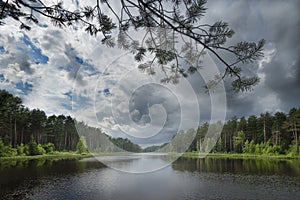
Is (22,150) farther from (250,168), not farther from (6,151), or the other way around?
(250,168)

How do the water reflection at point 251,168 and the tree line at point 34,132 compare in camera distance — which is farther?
the tree line at point 34,132

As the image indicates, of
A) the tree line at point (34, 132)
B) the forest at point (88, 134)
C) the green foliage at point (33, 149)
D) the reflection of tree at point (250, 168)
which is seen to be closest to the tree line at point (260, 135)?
the forest at point (88, 134)

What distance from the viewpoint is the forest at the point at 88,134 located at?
4003cm

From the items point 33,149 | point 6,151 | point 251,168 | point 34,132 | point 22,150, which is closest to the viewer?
point 251,168

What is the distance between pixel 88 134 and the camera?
155 ft

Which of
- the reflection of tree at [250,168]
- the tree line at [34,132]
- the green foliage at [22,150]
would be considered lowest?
the reflection of tree at [250,168]

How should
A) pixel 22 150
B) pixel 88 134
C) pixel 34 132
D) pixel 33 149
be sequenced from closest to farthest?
pixel 22 150, pixel 33 149, pixel 88 134, pixel 34 132

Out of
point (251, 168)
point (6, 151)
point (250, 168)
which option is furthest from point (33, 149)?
point (251, 168)

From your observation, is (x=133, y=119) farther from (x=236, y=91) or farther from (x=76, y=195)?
(x=76, y=195)

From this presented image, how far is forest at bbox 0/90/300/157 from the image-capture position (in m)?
40.0

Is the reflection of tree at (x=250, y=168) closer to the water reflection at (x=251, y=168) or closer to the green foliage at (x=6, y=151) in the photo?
the water reflection at (x=251, y=168)

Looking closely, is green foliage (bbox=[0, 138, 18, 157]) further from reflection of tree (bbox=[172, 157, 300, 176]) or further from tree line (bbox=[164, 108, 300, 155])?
tree line (bbox=[164, 108, 300, 155])

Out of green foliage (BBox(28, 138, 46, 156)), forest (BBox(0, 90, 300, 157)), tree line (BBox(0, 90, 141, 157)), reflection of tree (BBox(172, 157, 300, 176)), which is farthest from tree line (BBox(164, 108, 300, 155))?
green foliage (BBox(28, 138, 46, 156))

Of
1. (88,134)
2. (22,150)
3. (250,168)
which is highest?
(88,134)
